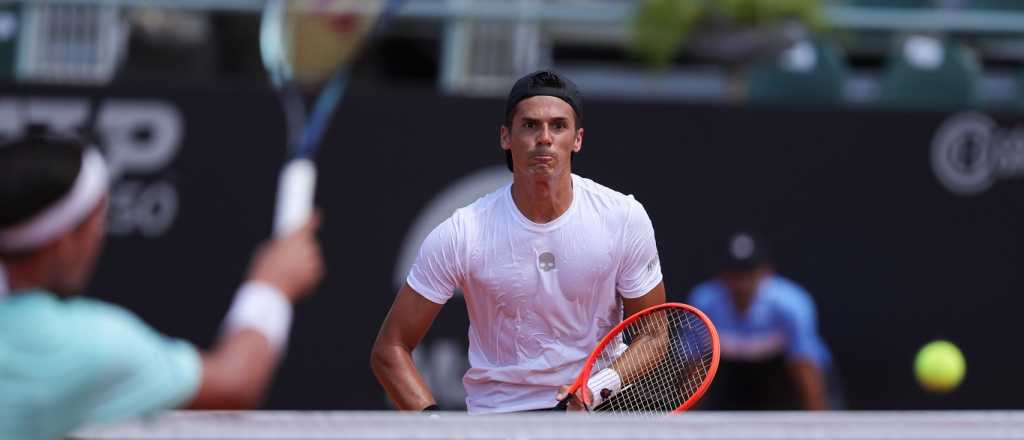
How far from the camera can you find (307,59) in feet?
21.2

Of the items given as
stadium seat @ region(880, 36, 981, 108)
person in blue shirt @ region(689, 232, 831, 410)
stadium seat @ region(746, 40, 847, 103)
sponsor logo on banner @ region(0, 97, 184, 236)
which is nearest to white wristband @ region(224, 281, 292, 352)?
person in blue shirt @ region(689, 232, 831, 410)

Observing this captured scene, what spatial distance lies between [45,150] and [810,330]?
561 centimetres

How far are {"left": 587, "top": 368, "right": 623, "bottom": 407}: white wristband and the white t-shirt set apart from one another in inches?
7.2

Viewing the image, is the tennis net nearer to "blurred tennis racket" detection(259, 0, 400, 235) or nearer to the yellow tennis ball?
"blurred tennis racket" detection(259, 0, 400, 235)

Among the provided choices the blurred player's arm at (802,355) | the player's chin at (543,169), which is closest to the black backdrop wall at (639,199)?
the blurred player's arm at (802,355)

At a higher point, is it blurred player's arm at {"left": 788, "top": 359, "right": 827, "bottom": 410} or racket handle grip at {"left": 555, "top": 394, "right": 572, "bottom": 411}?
racket handle grip at {"left": 555, "top": 394, "right": 572, "bottom": 411}

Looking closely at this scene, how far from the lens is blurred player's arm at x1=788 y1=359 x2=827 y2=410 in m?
7.34

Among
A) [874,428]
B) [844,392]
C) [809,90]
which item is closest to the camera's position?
[874,428]

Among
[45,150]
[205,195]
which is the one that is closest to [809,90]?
[205,195]

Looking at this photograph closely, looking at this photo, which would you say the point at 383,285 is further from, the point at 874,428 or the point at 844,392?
the point at 874,428

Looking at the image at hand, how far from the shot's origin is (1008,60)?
1066 centimetres

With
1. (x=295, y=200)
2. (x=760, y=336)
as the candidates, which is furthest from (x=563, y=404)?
(x=760, y=336)

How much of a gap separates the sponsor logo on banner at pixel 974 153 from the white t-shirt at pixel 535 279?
4.28 meters

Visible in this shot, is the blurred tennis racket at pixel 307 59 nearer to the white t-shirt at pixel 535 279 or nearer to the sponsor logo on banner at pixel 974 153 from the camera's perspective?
the white t-shirt at pixel 535 279
